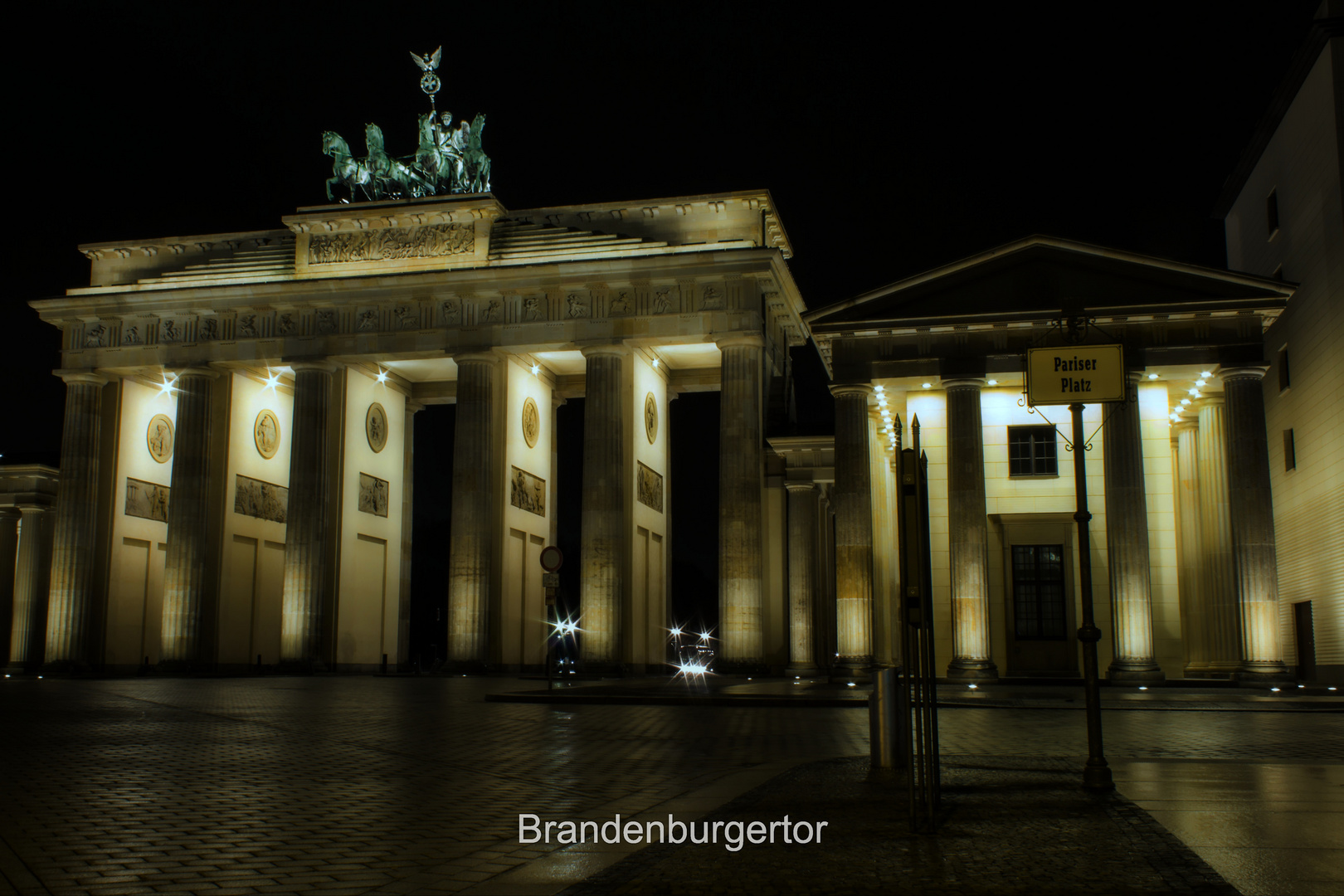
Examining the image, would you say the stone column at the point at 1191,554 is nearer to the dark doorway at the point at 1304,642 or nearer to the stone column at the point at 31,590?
the dark doorway at the point at 1304,642

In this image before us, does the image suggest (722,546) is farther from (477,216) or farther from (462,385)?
(477,216)

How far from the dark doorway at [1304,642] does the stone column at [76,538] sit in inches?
1713

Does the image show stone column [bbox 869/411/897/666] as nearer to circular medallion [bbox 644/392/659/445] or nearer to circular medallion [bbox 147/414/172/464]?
circular medallion [bbox 644/392/659/445]

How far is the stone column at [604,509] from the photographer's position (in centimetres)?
4331

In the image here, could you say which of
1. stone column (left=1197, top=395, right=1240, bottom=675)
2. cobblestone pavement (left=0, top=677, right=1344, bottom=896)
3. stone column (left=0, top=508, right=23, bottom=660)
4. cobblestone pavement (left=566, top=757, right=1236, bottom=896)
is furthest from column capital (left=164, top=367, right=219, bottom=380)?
cobblestone pavement (left=566, top=757, right=1236, bottom=896)

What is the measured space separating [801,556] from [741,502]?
3.54 m

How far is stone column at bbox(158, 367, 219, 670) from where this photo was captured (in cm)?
4725

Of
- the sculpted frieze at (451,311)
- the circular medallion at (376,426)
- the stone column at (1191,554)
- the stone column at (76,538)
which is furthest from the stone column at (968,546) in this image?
the stone column at (76,538)

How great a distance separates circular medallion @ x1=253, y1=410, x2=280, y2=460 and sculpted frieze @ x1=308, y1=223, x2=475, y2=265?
7677mm

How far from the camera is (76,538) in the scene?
1932 inches

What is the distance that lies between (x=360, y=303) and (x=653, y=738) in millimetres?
34564

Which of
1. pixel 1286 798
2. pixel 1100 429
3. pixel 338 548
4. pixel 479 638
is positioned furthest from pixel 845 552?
pixel 1286 798

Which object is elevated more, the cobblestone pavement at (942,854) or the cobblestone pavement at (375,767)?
the cobblestone pavement at (942,854)

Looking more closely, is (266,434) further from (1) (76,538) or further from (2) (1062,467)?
(2) (1062,467)
